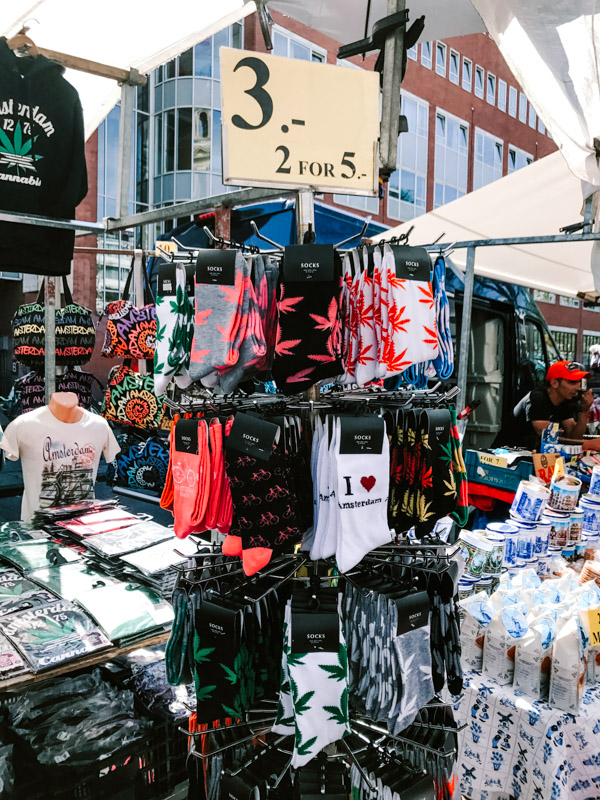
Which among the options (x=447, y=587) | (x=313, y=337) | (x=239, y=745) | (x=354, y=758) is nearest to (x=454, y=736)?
(x=354, y=758)

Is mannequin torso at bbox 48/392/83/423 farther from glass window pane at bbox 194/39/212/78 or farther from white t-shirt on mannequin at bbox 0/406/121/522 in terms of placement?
glass window pane at bbox 194/39/212/78

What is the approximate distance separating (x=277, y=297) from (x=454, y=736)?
1.30m

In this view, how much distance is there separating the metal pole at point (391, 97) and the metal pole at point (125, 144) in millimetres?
1137

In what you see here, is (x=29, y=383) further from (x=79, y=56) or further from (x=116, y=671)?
(x=116, y=671)

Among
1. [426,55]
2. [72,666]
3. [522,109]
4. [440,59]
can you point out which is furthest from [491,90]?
[72,666]

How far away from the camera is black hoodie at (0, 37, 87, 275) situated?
223cm

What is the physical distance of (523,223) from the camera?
5.58m

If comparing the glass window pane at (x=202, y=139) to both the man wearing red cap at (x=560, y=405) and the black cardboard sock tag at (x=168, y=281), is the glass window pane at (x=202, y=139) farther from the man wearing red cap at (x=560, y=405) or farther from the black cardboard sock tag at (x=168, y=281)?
the black cardboard sock tag at (x=168, y=281)

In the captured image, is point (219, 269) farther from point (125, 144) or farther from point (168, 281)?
point (125, 144)

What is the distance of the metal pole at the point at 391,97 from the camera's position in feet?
6.04

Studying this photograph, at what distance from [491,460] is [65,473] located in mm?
2974

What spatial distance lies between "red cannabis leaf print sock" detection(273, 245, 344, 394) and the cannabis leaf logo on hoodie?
1387 millimetres

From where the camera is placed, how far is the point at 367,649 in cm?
161

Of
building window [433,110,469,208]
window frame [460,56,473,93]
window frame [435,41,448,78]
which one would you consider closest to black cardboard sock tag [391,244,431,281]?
building window [433,110,469,208]
